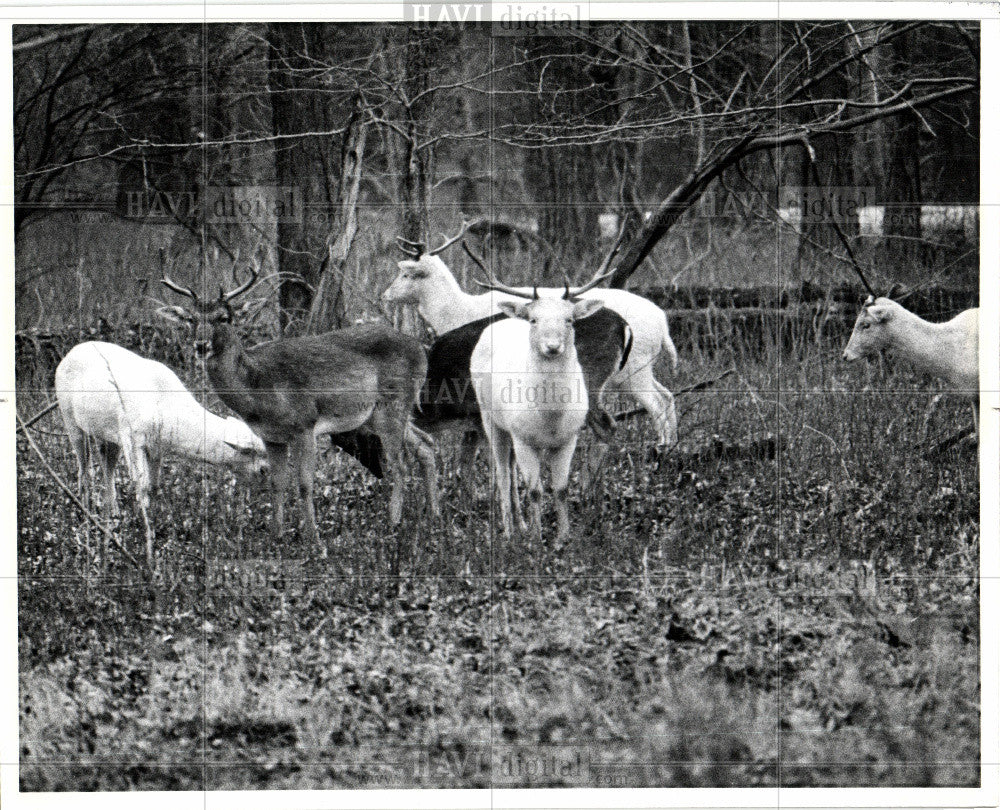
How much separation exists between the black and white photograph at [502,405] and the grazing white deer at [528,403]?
0.06ft

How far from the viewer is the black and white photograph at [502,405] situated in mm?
8203

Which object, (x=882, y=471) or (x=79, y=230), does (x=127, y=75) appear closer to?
(x=79, y=230)

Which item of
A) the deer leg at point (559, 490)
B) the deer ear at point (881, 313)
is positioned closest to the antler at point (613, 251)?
the deer leg at point (559, 490)

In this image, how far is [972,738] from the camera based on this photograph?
8367mm

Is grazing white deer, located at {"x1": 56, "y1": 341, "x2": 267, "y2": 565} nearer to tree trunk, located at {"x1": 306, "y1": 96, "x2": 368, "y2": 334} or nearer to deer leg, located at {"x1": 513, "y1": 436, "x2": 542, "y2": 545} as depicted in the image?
tree trunk, located at {"x1": 306, "y1": 96, "x2": 368, "y2": 334}

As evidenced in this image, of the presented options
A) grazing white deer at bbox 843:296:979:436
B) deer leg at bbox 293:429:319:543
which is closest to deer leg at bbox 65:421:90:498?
deer leg at bbox 293:429:319:543

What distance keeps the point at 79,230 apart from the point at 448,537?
222 centimetres

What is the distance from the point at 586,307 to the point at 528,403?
52 centimetres

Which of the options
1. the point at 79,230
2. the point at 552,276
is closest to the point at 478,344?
the point at 552,276

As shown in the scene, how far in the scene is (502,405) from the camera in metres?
8.34

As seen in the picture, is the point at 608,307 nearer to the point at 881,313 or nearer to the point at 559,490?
the point at 559,490

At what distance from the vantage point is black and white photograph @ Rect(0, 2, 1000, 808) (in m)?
8.20

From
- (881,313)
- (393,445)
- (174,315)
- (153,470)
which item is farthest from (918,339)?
(153,470)

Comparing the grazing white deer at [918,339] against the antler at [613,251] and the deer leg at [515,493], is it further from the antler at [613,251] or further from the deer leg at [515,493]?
the deer leg at [515,493]
